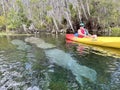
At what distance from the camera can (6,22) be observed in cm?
4056

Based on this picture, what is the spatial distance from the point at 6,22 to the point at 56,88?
34.0 m

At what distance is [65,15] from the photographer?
104 feet

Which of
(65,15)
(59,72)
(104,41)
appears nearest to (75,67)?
(59,72)

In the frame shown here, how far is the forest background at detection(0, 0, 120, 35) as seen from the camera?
31.6m

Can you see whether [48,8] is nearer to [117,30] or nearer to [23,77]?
[117,30]

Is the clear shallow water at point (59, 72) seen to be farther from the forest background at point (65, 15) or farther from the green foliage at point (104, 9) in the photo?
the green foliage at point (104, 9)

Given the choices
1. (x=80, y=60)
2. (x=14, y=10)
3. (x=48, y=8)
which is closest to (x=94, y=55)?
(x=80, y=60)

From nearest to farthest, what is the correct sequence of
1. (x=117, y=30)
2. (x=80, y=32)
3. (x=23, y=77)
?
(x=23, y=77), (x=80, y=32), (x=117, y=30)

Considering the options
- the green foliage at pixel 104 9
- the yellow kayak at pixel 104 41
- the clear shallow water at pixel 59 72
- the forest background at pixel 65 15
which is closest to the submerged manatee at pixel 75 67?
the clear shallow water at pixel 59 72

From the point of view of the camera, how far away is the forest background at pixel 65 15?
31578 millimetres

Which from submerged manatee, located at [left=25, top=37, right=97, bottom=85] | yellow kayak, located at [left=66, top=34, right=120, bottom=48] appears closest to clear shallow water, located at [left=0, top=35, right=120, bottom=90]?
submerged manatee, located at [left=25, top=37, right=97, bottom=85]

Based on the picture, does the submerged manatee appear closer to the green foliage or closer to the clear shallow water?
the clear shallow water

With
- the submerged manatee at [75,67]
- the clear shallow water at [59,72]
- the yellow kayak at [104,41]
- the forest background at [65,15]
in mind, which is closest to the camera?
the clear shallow water at [59,72]

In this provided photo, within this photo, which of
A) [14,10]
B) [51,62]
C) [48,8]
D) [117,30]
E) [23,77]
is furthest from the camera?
[14,10]
